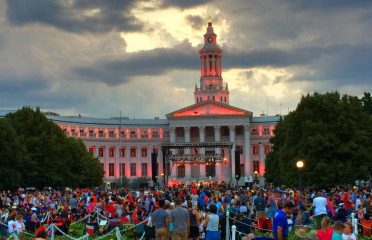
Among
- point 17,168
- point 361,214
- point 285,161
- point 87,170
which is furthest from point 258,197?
point 87,170

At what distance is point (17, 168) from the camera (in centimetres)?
7850

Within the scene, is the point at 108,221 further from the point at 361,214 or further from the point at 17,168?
the point at 17,168

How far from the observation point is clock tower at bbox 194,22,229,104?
530 feet

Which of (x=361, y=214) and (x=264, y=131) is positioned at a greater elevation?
(x=264, y=131)

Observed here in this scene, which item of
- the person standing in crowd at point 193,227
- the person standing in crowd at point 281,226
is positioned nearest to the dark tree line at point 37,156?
the person standing in crowd at point 193,227

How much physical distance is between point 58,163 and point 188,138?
58330 mm

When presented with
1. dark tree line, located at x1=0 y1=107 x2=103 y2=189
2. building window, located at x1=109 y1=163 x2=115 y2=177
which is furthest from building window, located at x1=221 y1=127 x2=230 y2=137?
dark tree line, located at x1=0 y1=107 x2=103 y2=189

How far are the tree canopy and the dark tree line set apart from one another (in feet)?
91.3

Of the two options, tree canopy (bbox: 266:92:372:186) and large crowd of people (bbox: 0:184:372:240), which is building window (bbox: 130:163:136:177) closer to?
tree canopy (bbox: 266:92:372:186)

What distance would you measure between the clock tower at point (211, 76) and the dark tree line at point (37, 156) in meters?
61.8

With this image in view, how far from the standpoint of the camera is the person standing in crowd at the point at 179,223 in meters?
22.3

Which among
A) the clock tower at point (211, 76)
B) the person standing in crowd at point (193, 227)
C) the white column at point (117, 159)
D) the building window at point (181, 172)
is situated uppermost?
the clock tower at point (211, 76)

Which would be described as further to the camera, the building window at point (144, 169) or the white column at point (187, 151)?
the building window at point (144, 169)

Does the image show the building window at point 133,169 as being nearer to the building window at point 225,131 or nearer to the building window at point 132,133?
the building window at point 132,133
